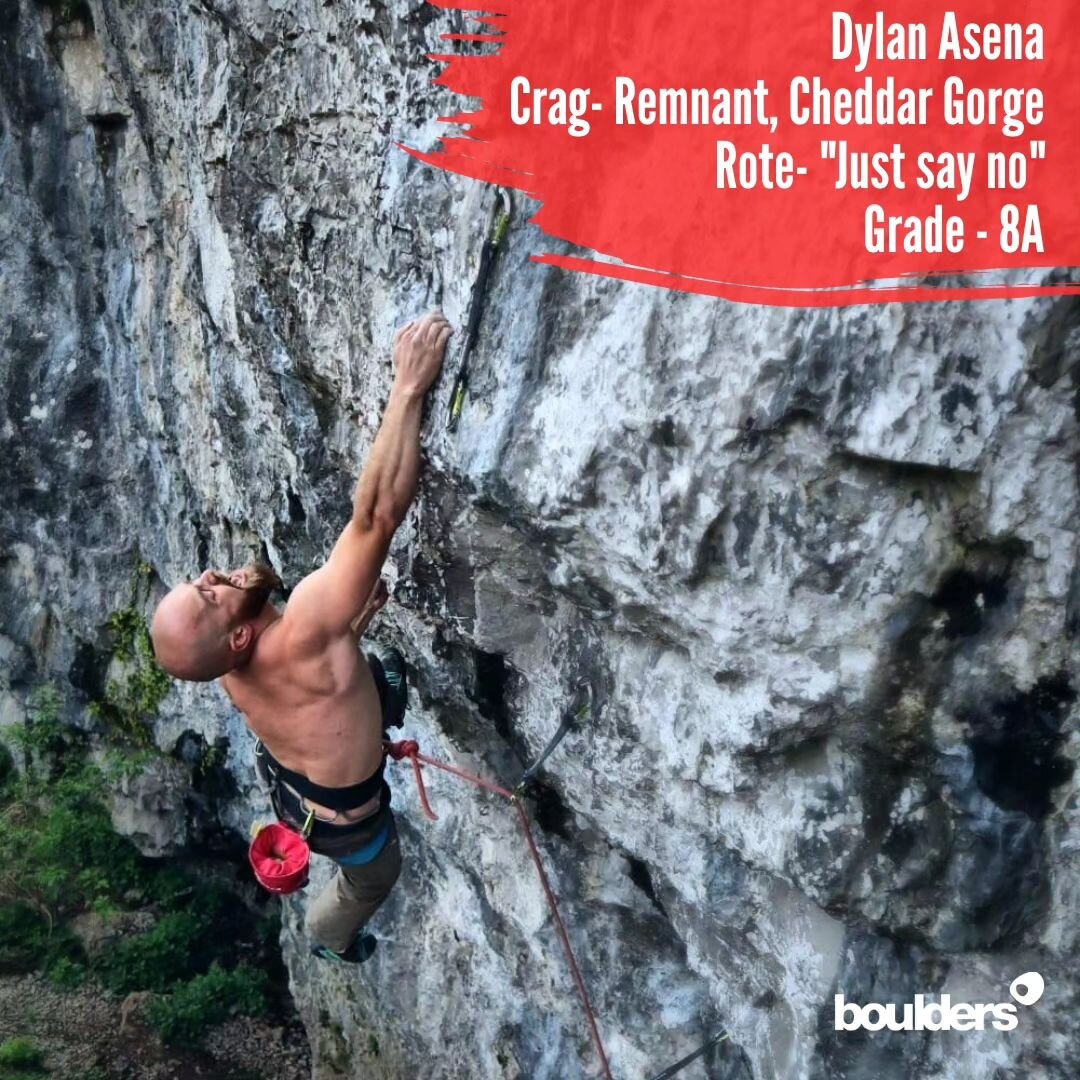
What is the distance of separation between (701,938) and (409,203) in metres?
2.22

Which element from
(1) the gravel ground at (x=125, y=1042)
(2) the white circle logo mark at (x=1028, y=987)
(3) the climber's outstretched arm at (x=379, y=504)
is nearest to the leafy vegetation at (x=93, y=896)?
(1) the gravel ground at (x=125, y=1042)

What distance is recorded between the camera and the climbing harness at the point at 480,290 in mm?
2820

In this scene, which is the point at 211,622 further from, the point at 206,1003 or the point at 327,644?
the point at 206,1003

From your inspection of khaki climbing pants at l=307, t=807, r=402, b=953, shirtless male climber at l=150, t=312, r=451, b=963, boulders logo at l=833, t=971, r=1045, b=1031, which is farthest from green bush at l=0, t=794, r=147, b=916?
boulders logo at l=833, t=971, r=1045, b=1031

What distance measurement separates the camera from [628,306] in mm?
2588

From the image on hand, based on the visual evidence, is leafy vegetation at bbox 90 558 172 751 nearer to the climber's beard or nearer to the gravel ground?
the gravel ground

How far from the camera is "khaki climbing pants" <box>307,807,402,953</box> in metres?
3.90

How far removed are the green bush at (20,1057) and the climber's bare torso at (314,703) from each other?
4.74 metres

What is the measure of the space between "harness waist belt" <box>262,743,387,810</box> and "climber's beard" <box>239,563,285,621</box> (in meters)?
0.57

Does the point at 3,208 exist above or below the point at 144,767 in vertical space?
above

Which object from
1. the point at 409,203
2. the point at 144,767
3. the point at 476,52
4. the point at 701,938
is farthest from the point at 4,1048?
the point at 476,52

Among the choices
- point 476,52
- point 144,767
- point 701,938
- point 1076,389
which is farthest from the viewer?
point 144,767

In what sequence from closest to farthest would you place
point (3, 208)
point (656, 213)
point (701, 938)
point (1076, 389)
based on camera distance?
point (1076, 389)
point (656, 213)
point (701, 938)
point (3, 208)

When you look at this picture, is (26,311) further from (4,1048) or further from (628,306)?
Answer: (628,306)
